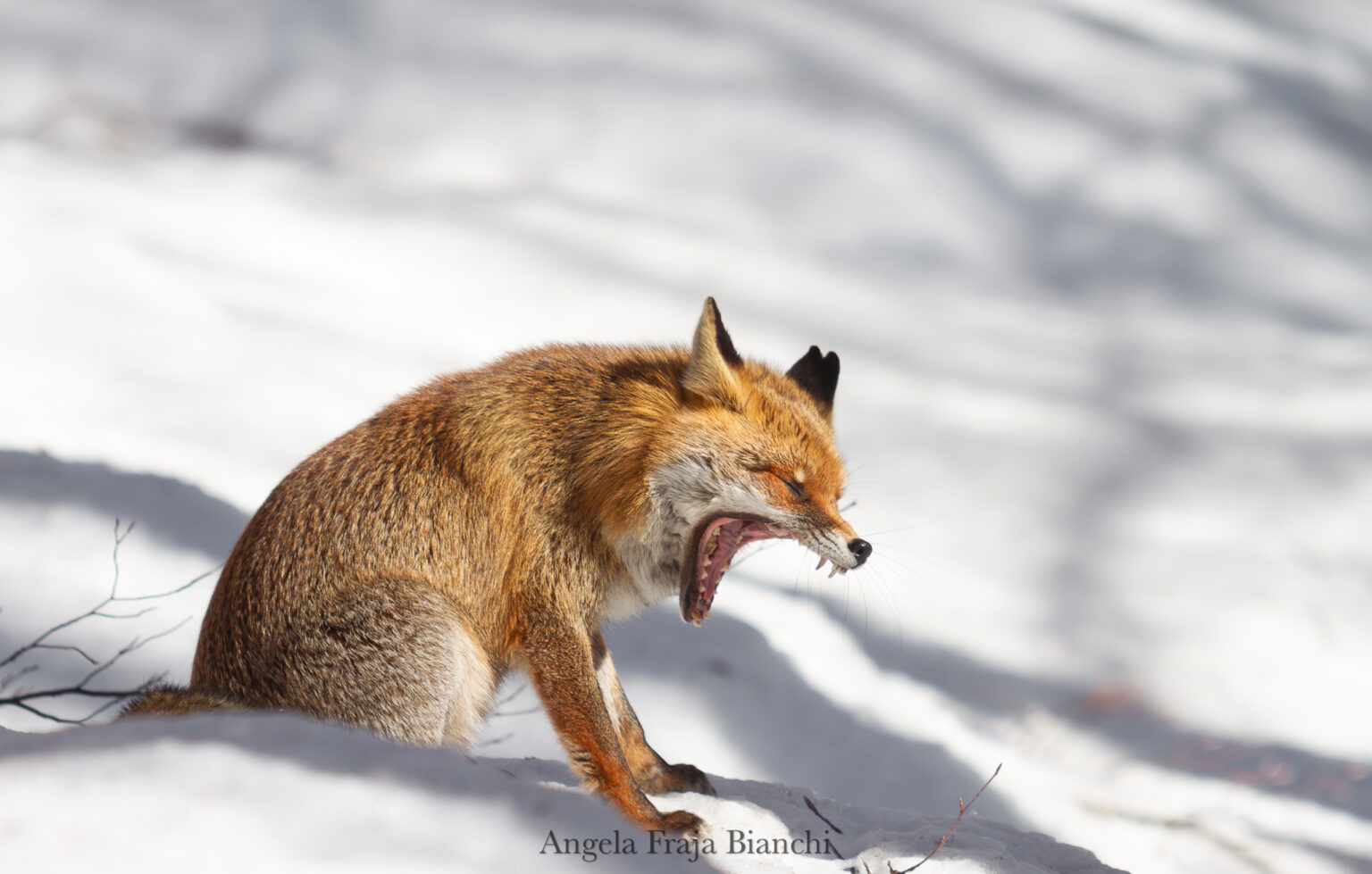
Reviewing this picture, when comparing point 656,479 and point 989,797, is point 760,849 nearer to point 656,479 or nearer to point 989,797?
point 656,479

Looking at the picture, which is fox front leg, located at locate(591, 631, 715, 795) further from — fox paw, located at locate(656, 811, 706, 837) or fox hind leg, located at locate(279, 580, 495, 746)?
fox hind leg, located at locate(279, 580, 495, 746)

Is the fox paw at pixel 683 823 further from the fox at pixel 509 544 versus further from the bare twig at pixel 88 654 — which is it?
the bare twig at pixel 88 654

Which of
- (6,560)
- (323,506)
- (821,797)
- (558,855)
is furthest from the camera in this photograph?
(6,560)

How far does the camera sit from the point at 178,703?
2.34 m

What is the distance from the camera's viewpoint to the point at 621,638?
174 inches

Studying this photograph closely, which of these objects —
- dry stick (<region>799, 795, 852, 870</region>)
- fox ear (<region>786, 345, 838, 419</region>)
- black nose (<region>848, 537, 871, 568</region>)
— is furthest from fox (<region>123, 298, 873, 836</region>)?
dry stick (<region>799, 795, 852, 870</region>)

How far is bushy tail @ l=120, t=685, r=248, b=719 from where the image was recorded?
231cm

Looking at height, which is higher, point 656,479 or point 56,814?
point 656,479

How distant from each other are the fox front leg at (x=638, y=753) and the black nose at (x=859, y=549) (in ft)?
2.83

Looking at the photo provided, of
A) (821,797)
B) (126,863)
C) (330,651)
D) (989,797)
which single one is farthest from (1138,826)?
(126,863)

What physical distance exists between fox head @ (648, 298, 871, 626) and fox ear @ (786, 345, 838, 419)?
283mm

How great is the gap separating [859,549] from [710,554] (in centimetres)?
41

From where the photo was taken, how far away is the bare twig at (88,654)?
316cm

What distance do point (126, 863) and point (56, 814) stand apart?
0.59 ft
